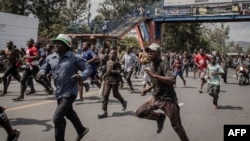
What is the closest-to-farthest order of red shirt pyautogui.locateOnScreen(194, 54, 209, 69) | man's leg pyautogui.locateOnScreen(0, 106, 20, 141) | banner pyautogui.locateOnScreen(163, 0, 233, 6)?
man's leg pyautogui.locateOnScreen(0, 106, 20, 141) < red shirt pyautogui.locateOnScreen(194, 54, 209, 69) < banner pyautogui.locateOnScreen(163, 0, 233, 6)

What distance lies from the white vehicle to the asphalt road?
32.0 ft

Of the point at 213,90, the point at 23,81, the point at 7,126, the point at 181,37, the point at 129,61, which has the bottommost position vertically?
the point at 7,126

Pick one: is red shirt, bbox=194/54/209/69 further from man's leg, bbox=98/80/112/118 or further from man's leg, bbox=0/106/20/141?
Result: man's leg, bbox=0/106/20/141

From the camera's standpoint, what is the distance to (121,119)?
7824 millimetres

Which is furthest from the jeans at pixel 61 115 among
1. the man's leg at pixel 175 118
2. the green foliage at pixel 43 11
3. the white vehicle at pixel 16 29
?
the green foliage at pixel 43 11

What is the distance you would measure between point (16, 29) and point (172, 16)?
721 inches

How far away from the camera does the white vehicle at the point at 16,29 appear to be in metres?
20.3

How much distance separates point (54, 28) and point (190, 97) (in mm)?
35497

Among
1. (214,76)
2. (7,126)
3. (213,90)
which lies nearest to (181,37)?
(214,76)

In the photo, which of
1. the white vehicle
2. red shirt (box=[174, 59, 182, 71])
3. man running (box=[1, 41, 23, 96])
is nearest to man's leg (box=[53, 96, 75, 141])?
man running (box=[1, 41, 23, 96])

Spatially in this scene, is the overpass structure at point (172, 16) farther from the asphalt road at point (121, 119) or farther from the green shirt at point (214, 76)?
the green shirt at point (214, 76)

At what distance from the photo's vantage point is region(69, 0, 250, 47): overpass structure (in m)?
31.6

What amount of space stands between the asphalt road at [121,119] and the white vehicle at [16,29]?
9.74 metres

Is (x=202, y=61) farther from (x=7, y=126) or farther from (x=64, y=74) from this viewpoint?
(x=7, y=126)
